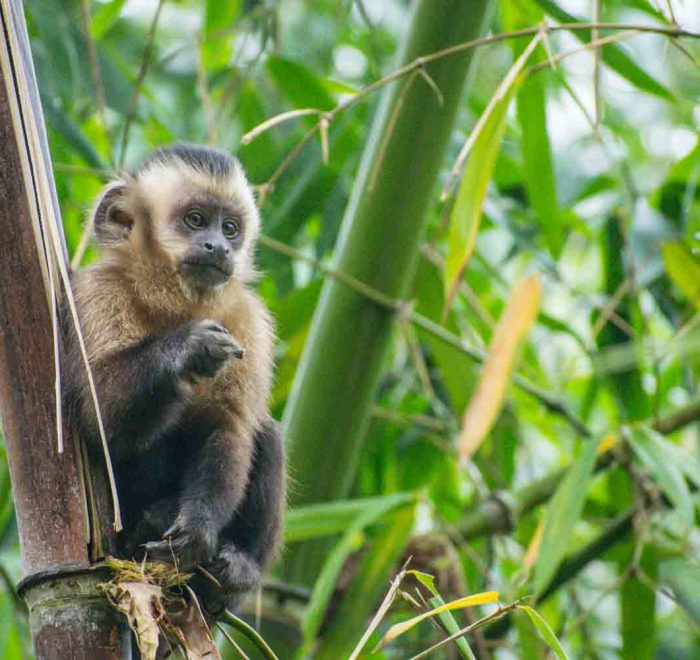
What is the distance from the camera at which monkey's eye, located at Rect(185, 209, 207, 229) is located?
304cm

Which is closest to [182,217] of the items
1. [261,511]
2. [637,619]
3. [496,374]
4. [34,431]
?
[261,511]

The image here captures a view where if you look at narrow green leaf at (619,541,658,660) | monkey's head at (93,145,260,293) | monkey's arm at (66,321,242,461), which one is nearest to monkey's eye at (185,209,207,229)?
monkey's head at (93,145,260,293)

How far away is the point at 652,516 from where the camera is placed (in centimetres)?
369

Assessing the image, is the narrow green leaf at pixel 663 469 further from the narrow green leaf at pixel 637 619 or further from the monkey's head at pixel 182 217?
the monkey's head at pixel 182 217

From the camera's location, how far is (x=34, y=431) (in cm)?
176

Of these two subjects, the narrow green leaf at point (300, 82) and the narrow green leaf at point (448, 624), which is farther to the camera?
the narrow green leaf at point (300, 82)

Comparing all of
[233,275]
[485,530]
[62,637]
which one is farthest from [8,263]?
[485,530]

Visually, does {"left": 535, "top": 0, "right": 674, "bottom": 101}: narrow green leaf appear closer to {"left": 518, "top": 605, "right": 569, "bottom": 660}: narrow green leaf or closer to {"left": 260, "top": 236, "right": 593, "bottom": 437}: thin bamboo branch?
{"left": 260, "top": 236, "right": 593, "bottom": 437}: thin bamboo branch

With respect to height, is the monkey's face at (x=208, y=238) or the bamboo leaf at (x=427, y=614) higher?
the monkey's face at (x=208, y=238)

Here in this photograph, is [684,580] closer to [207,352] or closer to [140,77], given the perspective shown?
[207,352]

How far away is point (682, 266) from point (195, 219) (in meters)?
1.43

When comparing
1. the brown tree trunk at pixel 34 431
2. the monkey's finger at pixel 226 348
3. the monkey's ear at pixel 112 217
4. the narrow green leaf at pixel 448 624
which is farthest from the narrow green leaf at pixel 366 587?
the brown tree trunk at pixel 34 431

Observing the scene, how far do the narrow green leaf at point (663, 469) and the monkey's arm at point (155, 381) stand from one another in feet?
4.06

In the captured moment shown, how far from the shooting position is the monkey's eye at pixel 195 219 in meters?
3.04
